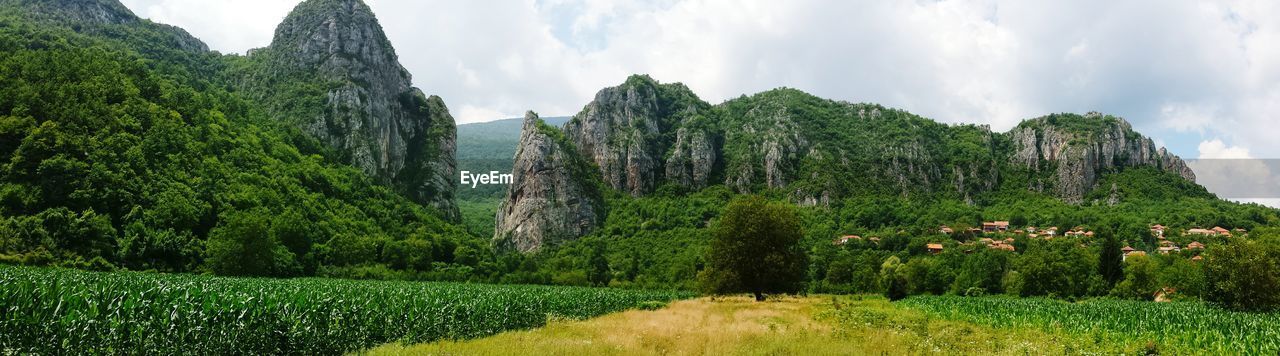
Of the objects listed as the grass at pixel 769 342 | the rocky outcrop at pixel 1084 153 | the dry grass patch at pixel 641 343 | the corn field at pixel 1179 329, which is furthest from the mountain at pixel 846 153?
the dry grass patch at pixel 641 343

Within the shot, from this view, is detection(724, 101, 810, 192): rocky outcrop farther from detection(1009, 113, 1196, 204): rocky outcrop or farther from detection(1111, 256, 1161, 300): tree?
detection(1111, 256, 1161, 300): tree

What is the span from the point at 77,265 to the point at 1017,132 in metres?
213

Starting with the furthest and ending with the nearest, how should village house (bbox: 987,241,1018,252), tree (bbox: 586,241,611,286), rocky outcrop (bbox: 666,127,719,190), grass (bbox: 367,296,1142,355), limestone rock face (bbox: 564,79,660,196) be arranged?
rocky outcrop (bbox: 666,127,719,190), limestone rock face (bbox: 564,79,660,196), village house (bbox: 987,241,1018,252), tree (bbox: 586,241,611,286), grass (bbox: 367,296,1142,355)

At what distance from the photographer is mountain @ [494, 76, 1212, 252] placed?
500 ft

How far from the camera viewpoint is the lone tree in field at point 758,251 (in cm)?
5306

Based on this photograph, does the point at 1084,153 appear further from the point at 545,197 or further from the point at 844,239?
the point at 545,197

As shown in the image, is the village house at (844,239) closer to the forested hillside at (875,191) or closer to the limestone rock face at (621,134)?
the forested hillside at (875,191)

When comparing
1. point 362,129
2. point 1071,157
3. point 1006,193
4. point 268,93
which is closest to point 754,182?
point 1006,193

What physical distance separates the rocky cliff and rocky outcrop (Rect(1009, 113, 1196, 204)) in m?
158

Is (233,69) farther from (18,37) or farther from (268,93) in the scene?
(18,37)

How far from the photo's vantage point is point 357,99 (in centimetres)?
13125

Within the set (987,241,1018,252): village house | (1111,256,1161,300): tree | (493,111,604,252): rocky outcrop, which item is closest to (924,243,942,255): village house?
(987,241,1018,252): village house

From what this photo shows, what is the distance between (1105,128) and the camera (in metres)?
162

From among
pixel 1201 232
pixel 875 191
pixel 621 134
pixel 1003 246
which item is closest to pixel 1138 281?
pixel 1003 246
